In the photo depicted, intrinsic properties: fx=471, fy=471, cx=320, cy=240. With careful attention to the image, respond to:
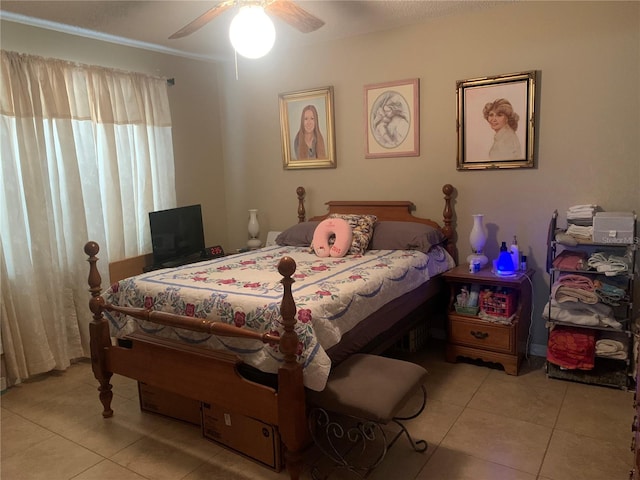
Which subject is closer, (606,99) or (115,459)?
(115,459)

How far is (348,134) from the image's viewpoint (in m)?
4.09

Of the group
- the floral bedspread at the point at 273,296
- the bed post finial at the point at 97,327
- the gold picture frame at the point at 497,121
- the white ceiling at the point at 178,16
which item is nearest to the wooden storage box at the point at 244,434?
the floral bedspread at the point at 273,296

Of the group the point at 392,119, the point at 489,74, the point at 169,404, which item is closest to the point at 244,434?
the point at 169,404

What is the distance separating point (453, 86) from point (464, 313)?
169 centimetres

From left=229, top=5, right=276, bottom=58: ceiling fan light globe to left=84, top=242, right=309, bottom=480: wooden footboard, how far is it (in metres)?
1.19

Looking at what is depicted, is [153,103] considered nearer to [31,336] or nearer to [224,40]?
[224,40]

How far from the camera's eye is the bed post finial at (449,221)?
359cm

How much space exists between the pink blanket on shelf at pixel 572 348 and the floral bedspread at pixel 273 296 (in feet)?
2.90

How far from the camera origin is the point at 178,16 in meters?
3.28

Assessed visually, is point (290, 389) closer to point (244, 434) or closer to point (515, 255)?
Result: point (244, 434)

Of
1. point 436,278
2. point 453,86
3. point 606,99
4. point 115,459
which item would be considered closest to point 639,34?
point 606,99

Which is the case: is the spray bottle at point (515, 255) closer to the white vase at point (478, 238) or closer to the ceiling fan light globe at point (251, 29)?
the white vase at point (478, 238)

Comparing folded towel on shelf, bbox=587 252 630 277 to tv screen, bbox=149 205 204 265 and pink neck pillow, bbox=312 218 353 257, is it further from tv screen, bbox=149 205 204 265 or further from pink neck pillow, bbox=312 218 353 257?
tv screen, bbox=149 205 204 265

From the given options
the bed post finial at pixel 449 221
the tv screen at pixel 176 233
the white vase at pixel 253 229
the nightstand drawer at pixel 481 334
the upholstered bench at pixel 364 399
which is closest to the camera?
the upholstered bench at pixel 364 399
